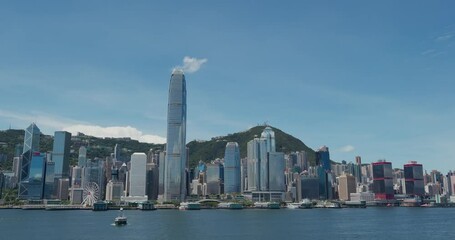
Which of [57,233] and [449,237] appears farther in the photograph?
[57,233]

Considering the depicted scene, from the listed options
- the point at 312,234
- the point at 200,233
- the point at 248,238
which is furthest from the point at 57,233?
the point at 312,234

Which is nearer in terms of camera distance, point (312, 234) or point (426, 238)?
point (426, 238)

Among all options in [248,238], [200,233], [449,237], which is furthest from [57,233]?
[449,237]

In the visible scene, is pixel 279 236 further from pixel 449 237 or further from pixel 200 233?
pixel 449 237

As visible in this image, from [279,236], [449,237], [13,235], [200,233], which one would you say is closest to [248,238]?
[279,236]

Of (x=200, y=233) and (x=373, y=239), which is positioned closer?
(x=373, y=239)

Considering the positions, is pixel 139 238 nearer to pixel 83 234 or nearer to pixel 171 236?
pixel 171 236

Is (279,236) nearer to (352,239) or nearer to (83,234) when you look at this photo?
(352,239)
